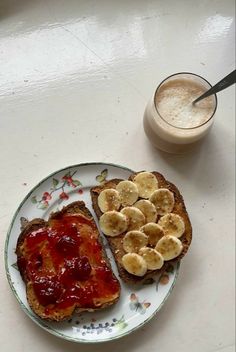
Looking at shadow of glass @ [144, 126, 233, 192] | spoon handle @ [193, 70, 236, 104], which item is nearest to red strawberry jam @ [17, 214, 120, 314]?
shadow of glass @ [144, 126, 233, 192]

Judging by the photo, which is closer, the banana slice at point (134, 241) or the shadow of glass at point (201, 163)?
the banana slice at point (134, 241)

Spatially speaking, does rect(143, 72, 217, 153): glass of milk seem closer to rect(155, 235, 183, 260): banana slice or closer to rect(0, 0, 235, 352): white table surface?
rect(0, 0, 235, 352): white table surface

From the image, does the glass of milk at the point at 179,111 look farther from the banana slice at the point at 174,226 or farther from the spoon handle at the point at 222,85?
the banana slice at the point at 174,226

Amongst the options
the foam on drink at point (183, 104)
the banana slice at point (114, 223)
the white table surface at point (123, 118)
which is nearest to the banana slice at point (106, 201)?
the banana slice at point (114, 223)

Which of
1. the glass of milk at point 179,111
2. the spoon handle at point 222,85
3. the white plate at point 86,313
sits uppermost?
the spoon handle at point 222,85

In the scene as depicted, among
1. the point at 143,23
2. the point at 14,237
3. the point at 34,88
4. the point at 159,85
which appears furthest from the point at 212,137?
the point at 14,237

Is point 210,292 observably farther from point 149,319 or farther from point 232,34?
point 232,34
